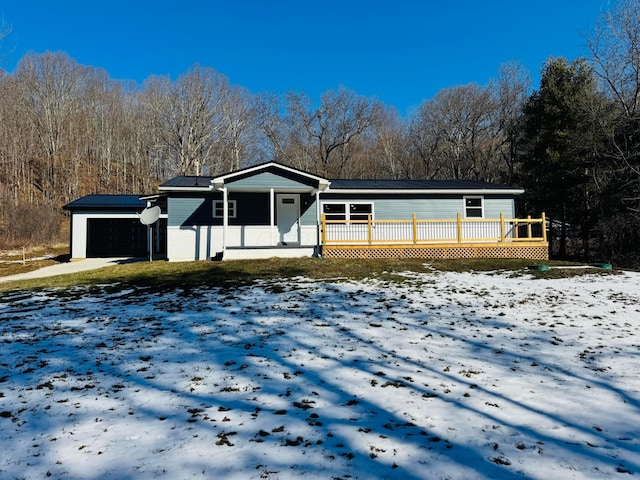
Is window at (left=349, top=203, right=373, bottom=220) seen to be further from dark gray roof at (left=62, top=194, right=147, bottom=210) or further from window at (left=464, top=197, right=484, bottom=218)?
dark gray roof at (left=62, top=194, right=147, bottom=210)

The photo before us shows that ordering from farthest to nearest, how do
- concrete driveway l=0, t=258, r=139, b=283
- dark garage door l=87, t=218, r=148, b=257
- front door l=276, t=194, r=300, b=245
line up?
1. dark garage door l=87, t=218, r=148, b=257
2. front door l=276, t=194, r=300, b=245
3. concrete driveway l=0, t=258, r=139, b=283

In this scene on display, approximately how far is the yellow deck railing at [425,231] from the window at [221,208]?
151 inches

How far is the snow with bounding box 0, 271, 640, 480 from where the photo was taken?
2471mm

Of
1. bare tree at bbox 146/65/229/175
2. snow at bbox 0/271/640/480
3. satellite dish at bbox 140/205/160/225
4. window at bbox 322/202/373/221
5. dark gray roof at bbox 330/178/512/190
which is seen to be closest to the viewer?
snow at bbox 0/271/640/480

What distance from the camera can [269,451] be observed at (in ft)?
8.37

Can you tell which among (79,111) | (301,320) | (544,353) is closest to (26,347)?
(301,320)

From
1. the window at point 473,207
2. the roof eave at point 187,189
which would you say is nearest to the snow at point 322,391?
the roof eave at point 187,189

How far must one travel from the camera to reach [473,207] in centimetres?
1703

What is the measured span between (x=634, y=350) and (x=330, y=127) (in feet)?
116

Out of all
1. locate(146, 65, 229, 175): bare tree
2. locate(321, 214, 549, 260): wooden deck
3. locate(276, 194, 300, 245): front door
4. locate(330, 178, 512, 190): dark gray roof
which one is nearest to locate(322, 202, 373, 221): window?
locate(330, 178, 512, 190): dark gray roof

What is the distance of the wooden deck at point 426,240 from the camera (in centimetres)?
1412

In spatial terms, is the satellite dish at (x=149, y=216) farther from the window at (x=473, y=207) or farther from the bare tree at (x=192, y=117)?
the bare tree at (x=192, y=117)

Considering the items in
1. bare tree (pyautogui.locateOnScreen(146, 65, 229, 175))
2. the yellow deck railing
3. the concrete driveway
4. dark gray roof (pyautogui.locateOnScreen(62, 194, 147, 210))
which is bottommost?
the concrete driveway

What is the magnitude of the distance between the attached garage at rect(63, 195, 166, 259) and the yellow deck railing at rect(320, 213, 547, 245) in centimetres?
911
